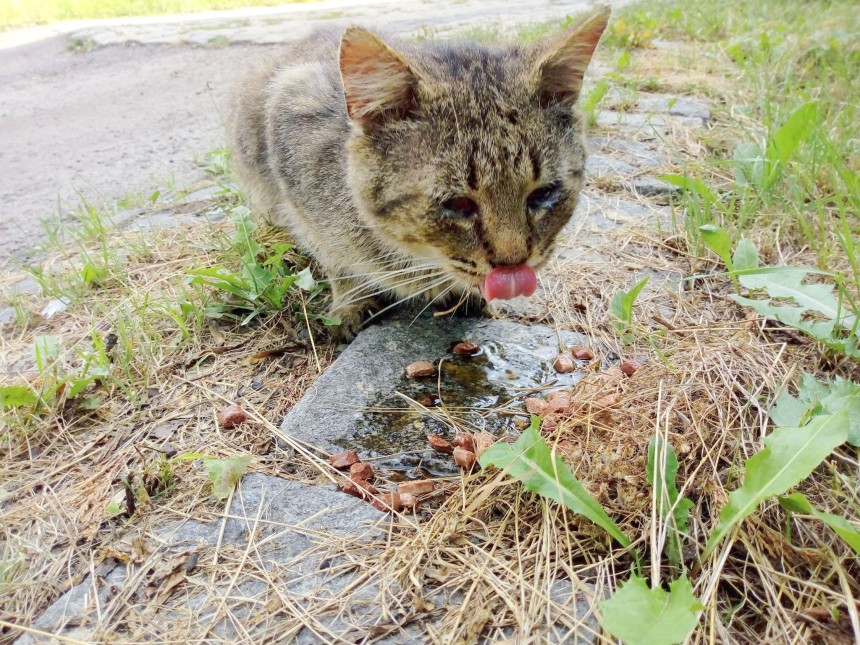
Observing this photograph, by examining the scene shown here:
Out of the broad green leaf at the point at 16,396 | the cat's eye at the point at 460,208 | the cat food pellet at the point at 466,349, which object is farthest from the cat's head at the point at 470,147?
the broad green leaf at the point at 16,396

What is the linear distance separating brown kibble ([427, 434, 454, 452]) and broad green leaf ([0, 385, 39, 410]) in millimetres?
1373

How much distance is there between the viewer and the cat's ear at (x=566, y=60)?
1.97 metres

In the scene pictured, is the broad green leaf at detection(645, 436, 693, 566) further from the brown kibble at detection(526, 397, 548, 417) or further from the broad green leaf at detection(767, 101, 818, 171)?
the broad green leaf at detection(767, 101, 818, 171)

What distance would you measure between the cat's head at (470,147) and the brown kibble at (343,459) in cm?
72

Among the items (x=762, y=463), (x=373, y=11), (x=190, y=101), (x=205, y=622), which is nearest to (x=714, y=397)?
(x=762, y=463)

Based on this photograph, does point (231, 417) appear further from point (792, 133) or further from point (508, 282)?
point (792, 133)

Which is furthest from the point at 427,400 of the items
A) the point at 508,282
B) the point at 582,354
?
the point at 582,354

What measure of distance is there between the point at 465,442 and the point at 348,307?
1.03 m

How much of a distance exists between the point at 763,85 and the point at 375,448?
4.03 meters

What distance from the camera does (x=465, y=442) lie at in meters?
1.77

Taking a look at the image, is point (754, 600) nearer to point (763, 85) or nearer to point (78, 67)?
point (763, 85)

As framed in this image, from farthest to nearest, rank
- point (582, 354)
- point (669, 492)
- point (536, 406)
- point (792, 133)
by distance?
point (792, 133)
point (582, 354)
point (536, 406)
point (669, 492)

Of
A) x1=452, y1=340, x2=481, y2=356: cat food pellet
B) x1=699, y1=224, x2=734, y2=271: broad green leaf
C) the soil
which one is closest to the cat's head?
x1=452, y1=340, x2=481, y2=356: cat food pellet

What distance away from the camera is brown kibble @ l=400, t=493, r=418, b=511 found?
1581 millimetres
